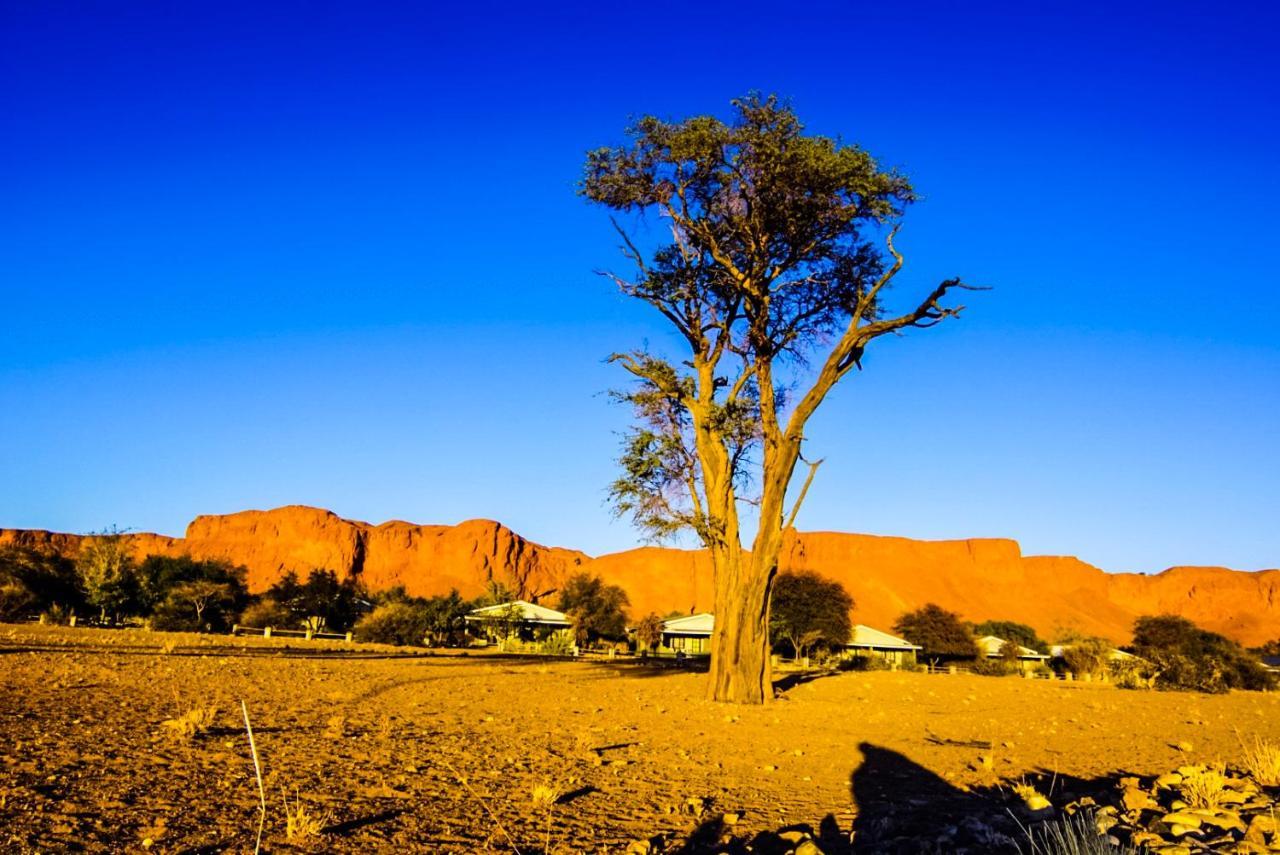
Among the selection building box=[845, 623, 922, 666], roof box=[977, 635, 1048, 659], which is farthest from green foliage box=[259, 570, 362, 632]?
roof box=[977, 635, 1048, 659]

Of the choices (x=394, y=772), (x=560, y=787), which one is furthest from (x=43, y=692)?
(x=560, y=787)

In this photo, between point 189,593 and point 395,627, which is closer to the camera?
point 395,627

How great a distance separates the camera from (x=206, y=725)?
8539 millimetres

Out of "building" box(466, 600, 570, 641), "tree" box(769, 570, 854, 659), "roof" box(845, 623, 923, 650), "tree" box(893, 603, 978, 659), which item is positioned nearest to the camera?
"tree" box(769, 570, 854, 659)

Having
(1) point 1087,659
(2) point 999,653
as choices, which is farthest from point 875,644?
(1) point 1087,659

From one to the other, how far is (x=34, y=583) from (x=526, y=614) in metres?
31.9

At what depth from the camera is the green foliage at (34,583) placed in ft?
146

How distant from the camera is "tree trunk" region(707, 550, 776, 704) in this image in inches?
675

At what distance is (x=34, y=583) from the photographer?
47406 mm

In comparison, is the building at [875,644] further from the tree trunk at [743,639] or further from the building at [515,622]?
the tree trunk at [743,639]

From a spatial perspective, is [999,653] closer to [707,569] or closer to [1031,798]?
[1031,798]

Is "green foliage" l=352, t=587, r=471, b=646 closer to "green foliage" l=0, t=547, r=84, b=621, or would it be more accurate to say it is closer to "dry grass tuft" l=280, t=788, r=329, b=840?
"green foliage" l=0, t=547, r=84, b=621

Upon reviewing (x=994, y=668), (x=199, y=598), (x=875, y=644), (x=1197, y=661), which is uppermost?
(x=1197, y=661)

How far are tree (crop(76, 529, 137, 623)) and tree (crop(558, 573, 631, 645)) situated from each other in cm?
2969
